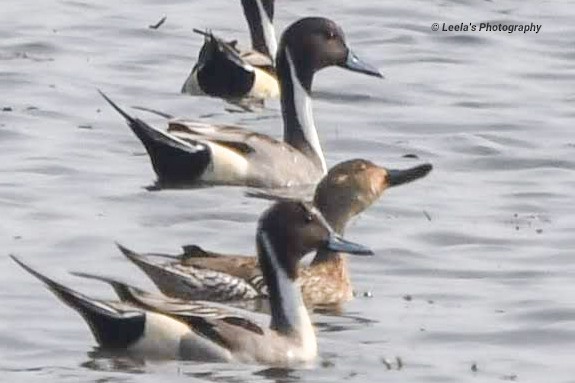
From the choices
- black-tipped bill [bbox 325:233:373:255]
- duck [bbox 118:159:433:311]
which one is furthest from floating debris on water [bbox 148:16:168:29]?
black-tipped bill [bbox 325:233:373:255]

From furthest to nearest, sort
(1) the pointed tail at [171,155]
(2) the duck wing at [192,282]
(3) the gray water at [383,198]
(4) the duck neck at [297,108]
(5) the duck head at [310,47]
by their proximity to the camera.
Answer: (5) the duck head at [310,47]
(4) the duck neck at [297,108]
(1) the pointed tail at [171,155]
(2) the duck wing at [192,282]
(3) the gray water at [383,198]

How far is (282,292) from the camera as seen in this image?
1147cm

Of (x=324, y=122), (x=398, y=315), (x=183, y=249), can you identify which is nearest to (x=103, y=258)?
(x=183, y=249)

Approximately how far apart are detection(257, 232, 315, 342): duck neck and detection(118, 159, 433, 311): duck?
0.53 metres

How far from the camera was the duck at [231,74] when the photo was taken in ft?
57.4

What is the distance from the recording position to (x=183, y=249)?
506 inches

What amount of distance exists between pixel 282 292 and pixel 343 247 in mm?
439

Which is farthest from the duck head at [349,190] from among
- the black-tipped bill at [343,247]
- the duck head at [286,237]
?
the duck head at [286,237]

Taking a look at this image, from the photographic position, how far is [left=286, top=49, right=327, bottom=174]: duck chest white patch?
1570cm

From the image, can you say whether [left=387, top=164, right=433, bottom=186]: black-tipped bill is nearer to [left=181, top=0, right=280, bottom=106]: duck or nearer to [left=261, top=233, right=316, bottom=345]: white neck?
[left=261, top=233, right=316, bottom=345]: white neck

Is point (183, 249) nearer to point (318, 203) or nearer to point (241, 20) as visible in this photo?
point (318, 203)

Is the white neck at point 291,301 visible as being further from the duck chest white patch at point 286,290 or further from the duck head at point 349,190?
the duck head at point 349,190

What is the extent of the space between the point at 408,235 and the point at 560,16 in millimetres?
7112

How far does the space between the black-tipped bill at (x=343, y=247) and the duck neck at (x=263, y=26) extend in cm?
703
